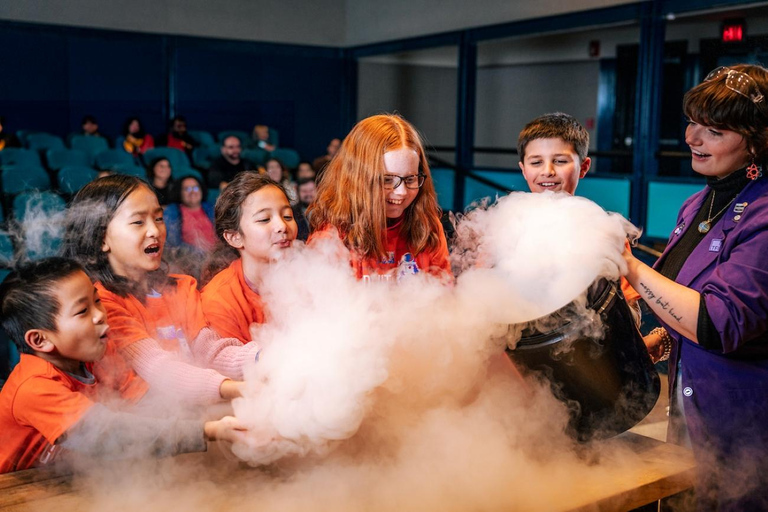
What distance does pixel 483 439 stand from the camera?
1502 mm

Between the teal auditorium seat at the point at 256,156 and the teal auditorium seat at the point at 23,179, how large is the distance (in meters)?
2.46

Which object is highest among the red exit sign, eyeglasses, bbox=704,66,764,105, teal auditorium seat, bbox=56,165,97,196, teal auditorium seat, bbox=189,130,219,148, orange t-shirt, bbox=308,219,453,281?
the red exit sign

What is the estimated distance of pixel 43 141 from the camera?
823 cm

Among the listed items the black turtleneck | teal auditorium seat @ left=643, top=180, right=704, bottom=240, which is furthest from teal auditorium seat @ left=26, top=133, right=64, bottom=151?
the black turtleneck

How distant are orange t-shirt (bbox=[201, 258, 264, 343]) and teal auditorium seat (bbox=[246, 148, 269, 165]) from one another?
650 cm

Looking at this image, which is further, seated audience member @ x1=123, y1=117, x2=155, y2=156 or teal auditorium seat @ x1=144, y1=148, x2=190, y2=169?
seated audience member @ x1=123, y1=117, x2=155, y2=156

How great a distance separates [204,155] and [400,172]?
7283 mm

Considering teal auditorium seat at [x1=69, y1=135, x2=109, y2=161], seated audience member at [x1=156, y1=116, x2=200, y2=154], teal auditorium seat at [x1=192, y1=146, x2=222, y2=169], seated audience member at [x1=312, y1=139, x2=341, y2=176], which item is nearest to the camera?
seated audience member at [x1=312, y1=139, x2=341, y2=176]

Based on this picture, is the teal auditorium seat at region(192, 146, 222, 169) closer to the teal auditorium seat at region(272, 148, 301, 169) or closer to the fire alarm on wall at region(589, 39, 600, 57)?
the teal auditorium seat at region(272, 148, 301, 169)

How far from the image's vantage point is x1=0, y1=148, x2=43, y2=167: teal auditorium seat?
7.11 meters

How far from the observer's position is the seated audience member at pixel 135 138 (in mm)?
8445

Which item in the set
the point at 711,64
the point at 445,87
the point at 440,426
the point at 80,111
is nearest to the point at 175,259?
the point at 440,426

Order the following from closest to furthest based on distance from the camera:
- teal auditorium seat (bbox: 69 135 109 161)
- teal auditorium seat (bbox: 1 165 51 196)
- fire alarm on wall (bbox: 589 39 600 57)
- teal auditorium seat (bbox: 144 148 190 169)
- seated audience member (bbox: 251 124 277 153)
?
teal auditorium seat (bbox: 1 165 51 196), teal auditorium seat (bbox: 144 148 190 169), teal auditorium seat (bbox: 69 135 109 161), seated audience member (bbox: 251 124 277 153), fire alarm on wall (bbox: 589 39 600 57)

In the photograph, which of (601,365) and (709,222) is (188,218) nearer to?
(709,222)
